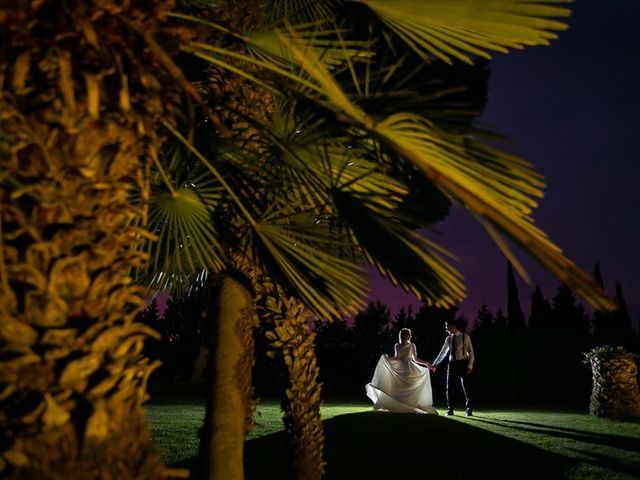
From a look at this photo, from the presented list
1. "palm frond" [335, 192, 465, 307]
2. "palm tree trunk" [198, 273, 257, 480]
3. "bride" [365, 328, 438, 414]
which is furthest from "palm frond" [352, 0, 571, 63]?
"bride" [365, 328, 438, 414]

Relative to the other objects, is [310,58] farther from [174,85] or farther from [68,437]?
[68,437]

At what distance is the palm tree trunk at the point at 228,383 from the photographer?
4062mm

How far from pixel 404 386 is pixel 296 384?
799cm

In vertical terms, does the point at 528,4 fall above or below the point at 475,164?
above

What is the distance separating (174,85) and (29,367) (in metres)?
1.06

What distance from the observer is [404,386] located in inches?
497

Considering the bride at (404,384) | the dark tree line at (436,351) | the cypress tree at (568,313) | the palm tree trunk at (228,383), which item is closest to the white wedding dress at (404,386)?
the bride at (404,384)

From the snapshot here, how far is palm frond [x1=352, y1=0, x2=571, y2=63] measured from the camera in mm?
2457

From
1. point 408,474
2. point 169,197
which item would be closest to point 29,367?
point 169,197

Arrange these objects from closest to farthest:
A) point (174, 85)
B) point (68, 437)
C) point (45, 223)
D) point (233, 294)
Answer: point (68, 437) → point (45, 223) → point (174, 85) → point (233, 294)

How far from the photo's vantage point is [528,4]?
246cm

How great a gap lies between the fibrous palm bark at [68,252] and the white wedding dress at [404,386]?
1126 centimetres

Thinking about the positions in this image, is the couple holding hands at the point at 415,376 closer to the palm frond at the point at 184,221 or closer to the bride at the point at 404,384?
the bride at the point at 404,384

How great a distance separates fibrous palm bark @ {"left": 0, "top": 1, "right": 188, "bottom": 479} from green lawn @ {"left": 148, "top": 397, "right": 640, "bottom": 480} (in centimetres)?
424
